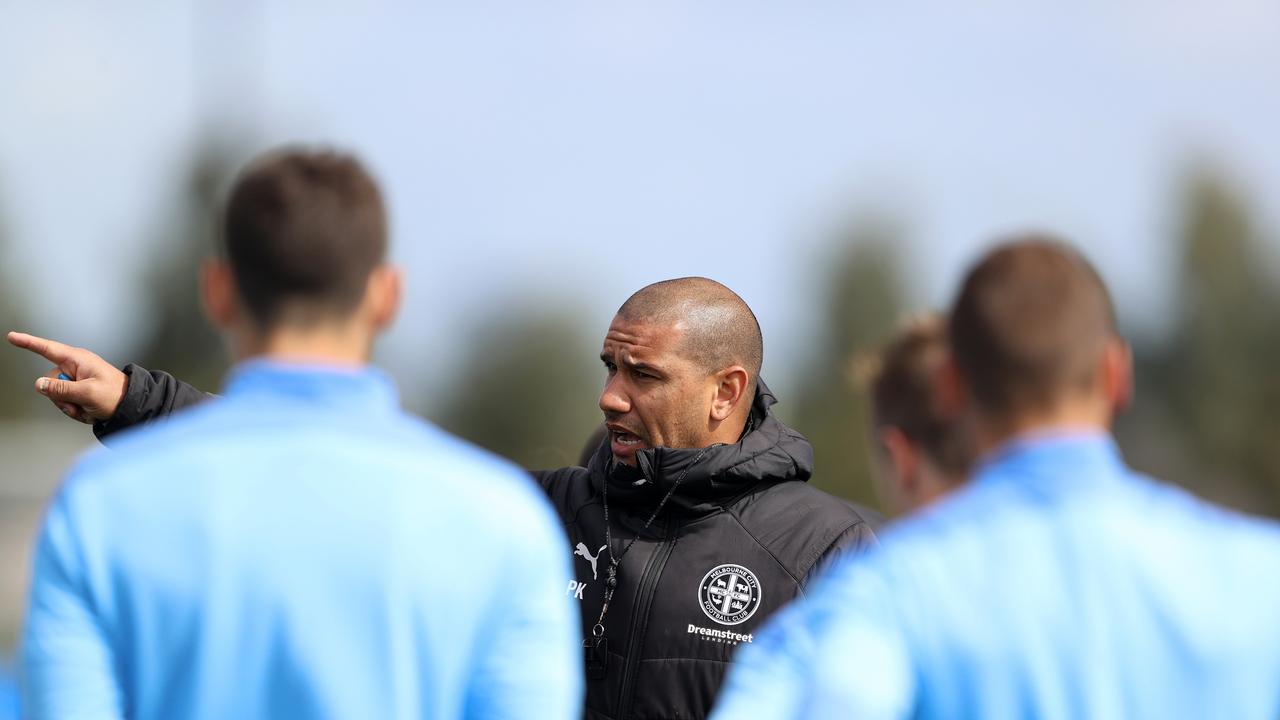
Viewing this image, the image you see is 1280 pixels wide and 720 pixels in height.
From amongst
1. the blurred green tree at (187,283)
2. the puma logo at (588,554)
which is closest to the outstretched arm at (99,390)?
the puma logo at (588,554)

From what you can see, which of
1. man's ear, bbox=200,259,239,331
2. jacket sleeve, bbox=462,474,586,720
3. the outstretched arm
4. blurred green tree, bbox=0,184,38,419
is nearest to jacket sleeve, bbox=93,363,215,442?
the outstretched arm

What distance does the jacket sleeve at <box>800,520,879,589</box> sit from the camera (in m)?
4.47

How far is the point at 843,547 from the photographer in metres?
4.50

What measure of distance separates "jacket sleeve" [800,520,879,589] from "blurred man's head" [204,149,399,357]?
81.4 inches

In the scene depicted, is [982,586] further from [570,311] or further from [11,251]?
[570,311]

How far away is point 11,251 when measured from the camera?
150ft

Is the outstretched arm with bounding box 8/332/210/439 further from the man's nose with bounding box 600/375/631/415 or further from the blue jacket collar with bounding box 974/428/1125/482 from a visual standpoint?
the blue jacket collar with bounding box 974/428/1125/482

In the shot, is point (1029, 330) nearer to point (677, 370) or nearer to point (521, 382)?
point (677, 370)

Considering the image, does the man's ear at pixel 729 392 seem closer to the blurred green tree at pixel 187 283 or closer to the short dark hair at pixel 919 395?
the short dark hair at pixel 919 395

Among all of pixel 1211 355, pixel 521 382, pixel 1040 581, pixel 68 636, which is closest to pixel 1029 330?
pixel 1040 581

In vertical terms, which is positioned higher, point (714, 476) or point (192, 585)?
point (192, 585)

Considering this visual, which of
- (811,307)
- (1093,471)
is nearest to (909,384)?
(1093,471)

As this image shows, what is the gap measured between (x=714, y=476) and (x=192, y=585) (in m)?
2.29

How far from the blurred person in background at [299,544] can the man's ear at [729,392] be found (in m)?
2.27
